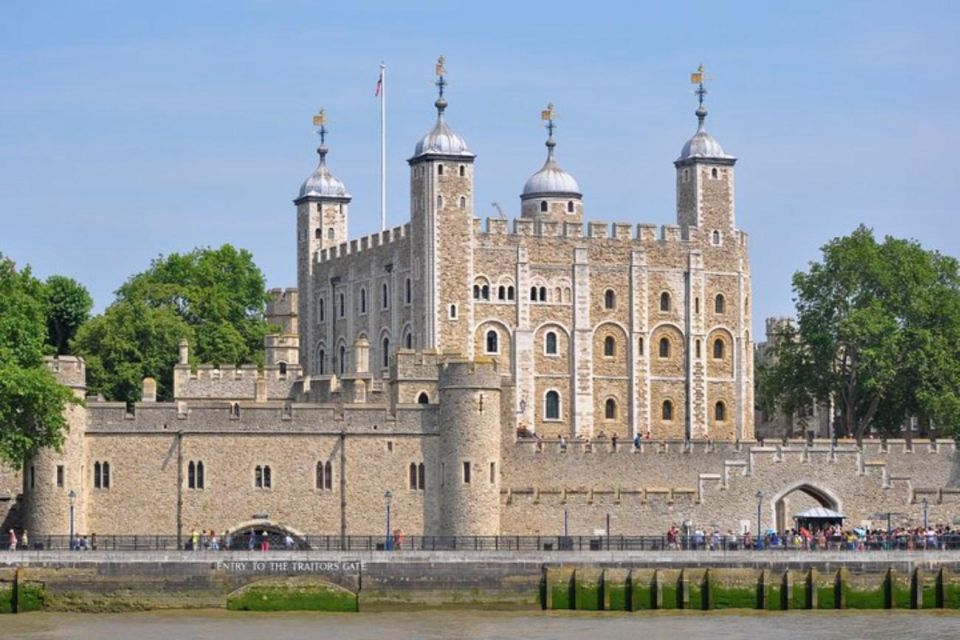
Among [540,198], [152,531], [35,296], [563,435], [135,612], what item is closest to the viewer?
[135,612]

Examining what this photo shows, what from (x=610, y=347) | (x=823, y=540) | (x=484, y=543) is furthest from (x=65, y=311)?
(x=823, y=540)

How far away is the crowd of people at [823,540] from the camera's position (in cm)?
7650

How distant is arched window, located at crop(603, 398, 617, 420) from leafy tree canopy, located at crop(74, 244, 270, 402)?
1260cm

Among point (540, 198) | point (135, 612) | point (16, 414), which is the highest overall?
point (540, 198)

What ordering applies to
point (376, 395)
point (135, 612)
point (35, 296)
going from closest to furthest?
point (135, 612)
point (376, 395)
point (35, 296)

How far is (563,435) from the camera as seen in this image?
10300 centimetres

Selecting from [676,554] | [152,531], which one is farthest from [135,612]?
[676,554]

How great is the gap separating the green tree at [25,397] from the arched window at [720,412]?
109 ft

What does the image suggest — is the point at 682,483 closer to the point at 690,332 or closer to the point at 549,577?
the point at 549,577

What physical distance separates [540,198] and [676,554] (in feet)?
125

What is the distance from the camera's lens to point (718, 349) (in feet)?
352

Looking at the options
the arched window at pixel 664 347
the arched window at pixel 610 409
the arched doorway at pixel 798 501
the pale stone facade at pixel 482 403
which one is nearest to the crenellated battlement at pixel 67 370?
the pale stone facade at pixel 482 403

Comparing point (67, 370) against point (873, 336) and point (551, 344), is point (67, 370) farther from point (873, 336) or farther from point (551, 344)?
point (873, 336)

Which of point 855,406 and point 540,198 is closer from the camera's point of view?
point 855,406
